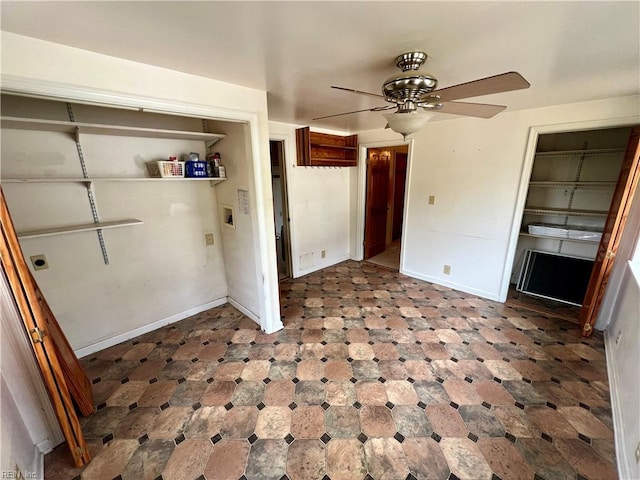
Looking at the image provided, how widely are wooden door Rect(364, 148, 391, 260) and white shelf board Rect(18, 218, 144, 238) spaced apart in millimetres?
3317

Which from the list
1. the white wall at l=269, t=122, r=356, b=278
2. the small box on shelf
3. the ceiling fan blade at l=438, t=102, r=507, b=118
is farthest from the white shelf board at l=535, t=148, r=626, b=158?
the small box on shelf

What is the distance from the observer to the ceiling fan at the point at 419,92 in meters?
1.22

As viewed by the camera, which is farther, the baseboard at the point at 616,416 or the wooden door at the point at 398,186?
the wooden door at the point at 398,186

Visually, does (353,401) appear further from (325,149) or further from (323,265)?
(325,149)

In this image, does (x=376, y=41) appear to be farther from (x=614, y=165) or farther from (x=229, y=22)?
(x=614, y=165)

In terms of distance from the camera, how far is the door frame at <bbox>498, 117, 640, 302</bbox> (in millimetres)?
2273

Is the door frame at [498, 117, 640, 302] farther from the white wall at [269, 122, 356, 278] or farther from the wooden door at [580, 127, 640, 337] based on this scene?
the white wall at [269, 122, 356, 278]

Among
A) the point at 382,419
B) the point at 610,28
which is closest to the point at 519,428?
the point at 382,419

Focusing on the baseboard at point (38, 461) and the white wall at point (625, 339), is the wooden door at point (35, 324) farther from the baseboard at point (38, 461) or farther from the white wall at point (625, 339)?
the white wall at point (625, 339)

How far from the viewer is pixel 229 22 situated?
1.10 m

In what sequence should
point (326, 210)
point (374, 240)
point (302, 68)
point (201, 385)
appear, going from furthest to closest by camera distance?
point (374, 240) → point (326, 210) → point (201, 385) → point (302, 68)

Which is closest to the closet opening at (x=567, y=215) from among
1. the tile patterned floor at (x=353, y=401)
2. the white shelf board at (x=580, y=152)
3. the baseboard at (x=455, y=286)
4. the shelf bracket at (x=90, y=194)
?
the white shelf board at (x=580, y=152)

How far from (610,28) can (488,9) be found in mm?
651

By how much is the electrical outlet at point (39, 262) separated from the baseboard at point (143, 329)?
2.62ft
